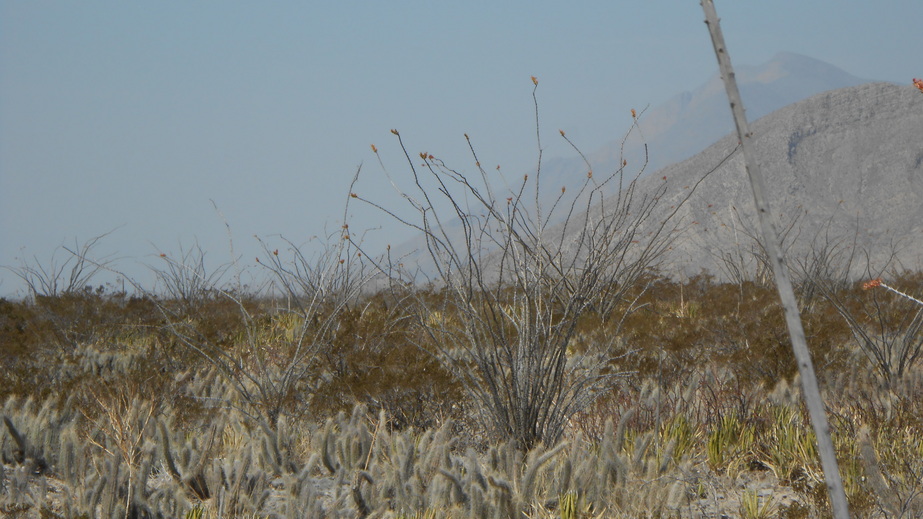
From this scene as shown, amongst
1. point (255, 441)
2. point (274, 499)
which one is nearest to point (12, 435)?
point (255, 441)

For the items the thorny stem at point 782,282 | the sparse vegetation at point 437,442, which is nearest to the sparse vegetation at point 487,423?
the sparse vegetation at point 437,442

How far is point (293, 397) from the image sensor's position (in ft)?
19.1

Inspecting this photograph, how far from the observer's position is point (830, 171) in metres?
52.0

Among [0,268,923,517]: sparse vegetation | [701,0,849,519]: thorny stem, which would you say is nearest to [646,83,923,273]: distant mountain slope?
[0,268,923,517]: sparse vegetation

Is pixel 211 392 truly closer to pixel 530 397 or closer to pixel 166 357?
pixel 166 357

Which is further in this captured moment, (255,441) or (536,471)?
(255,441)

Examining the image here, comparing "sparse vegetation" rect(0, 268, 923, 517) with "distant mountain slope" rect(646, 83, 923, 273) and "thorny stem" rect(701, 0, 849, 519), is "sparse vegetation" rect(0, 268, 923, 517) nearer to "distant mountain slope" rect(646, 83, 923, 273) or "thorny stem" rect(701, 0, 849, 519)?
"thorny stem" rect(701, 0, 849, 519)

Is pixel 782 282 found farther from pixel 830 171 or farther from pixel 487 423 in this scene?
pixel 830 171

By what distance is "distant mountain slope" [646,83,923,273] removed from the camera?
152 feet

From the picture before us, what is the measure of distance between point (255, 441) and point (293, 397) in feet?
3.85

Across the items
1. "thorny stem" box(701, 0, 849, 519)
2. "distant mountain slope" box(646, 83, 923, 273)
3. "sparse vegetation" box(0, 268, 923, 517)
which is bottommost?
"sparse vegetation" box(0, 268, 923, 517)

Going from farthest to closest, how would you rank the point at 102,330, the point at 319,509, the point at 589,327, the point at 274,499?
the point at 102,330, the point at 589,327, the point at 274,499, the point at 319,509

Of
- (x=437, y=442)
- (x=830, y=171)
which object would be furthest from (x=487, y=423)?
(x=830, y=171)

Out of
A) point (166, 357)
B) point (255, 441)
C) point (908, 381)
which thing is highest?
point (166, 357)
